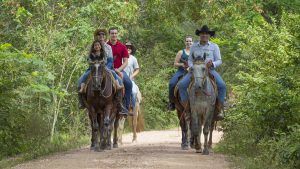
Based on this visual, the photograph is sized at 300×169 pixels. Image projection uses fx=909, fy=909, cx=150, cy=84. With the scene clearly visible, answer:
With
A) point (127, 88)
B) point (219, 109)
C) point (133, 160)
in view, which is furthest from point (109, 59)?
point (133, 160)

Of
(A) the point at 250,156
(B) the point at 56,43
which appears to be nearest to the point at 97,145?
(A) the point at 250,156

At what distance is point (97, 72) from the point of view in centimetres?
1958

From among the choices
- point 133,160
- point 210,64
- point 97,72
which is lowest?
point 133,160

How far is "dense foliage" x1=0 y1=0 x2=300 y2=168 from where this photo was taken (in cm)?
1742

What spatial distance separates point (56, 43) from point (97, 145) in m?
7.26

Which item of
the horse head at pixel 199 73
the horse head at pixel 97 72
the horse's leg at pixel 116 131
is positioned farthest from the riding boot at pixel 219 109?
the horse's leg at pixel 116 131

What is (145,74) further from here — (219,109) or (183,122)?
(219,109)

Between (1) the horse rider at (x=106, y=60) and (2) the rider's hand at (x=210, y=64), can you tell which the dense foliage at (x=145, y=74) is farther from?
(1) the horse rider at (x=106, y=60)

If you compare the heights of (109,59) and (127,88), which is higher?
(109,59)

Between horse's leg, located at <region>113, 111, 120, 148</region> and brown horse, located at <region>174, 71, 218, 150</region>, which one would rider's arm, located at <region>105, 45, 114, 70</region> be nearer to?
brown horse, located at <region>174, 71, 218, 150</region>

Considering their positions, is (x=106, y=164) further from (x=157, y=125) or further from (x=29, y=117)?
(x=157, y=125)

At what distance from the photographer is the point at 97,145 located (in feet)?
65.2

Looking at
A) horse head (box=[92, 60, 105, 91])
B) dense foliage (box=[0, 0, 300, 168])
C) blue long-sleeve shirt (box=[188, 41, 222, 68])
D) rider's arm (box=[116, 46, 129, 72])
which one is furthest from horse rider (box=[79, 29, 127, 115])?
blue long-sleeve shirt (box=[188, 41, 222, 68])

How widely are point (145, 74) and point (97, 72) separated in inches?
837
